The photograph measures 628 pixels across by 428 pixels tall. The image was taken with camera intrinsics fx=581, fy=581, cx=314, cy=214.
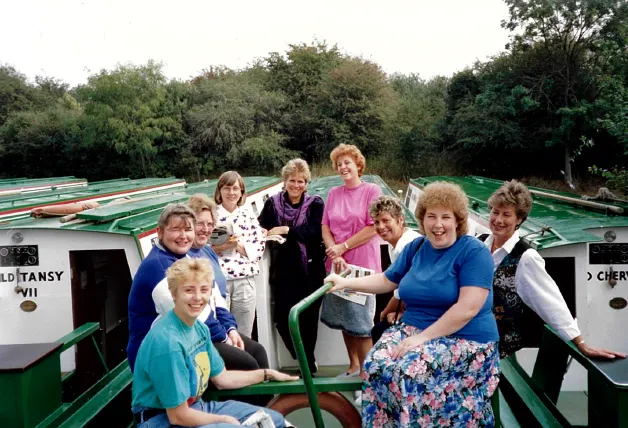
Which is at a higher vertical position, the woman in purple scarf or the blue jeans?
the woman in purple scarf

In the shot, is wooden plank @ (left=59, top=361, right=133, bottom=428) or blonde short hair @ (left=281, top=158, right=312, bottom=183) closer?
wooden plank @ (left=59, top=361, right=133, bottom=428)

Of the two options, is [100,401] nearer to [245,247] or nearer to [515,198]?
[245,247]

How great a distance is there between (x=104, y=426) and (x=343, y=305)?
168 cm

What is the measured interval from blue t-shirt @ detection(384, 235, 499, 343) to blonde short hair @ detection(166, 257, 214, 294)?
2.93 ft

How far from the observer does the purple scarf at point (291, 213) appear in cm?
418

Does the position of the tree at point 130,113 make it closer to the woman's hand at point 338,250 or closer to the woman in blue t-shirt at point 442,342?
the woman's hand at point 338,250

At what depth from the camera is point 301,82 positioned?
3331 cm

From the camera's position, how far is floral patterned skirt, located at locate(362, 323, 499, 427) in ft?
7.88

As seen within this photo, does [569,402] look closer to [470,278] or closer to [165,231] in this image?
[470,278]

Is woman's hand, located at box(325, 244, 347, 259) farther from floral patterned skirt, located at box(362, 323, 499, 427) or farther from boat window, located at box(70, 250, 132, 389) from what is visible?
boat window, located at box(70, 250, 132, 389)

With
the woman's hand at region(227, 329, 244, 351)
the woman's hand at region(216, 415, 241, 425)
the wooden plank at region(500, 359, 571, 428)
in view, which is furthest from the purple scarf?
the woman's hand at region(216, 415, 241, 425)

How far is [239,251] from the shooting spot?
3.95 metres

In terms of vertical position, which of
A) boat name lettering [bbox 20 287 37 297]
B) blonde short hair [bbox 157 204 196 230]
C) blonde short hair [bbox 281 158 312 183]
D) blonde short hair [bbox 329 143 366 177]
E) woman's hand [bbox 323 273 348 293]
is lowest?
boat name lettering [bbox 20 287 37 297]

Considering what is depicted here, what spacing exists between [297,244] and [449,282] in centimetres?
182
